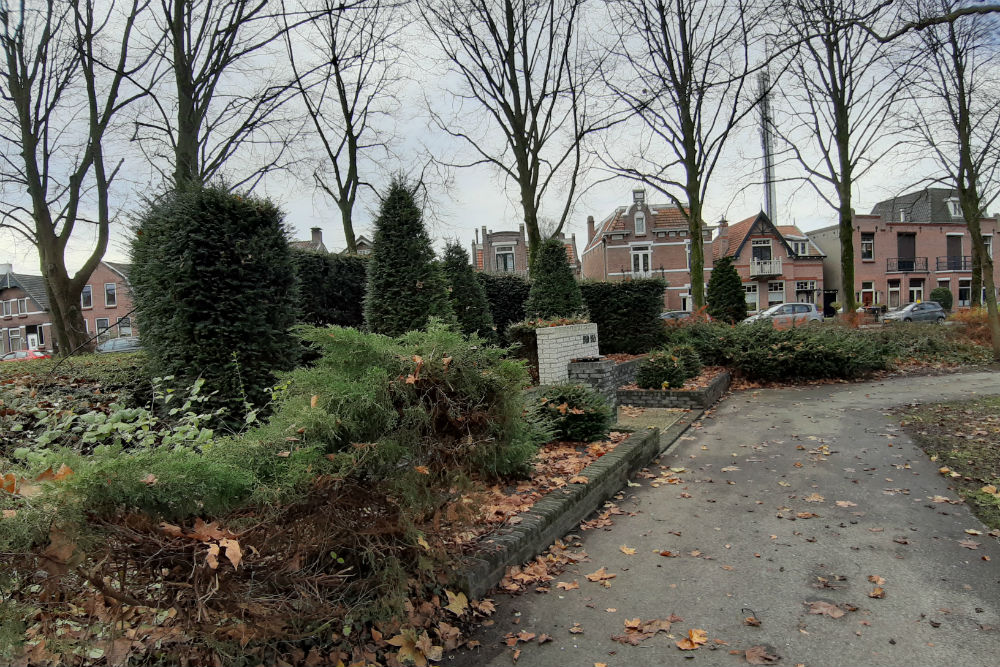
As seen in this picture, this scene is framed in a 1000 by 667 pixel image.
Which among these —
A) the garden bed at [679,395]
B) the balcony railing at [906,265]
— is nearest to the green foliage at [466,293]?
the garden bed at [679,395]

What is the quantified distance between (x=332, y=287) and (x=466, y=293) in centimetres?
276

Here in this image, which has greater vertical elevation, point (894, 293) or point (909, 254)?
point (909, 254)

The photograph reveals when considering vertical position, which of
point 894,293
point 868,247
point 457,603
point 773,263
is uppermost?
point 868,247

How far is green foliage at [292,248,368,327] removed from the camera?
9547 mm

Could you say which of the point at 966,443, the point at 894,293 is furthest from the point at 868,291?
the point at 966,443

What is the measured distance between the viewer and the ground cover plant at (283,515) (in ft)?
5.96

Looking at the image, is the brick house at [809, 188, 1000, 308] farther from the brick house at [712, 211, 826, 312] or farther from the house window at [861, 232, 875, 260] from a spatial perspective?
the brick house at [712, 211, 826, 312]

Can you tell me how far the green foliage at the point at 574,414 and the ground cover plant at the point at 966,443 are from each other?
327 centimetres

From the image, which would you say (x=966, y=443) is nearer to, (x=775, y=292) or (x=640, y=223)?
(x=640, y=223)

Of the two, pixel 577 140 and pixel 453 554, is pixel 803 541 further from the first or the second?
pixel 577 140

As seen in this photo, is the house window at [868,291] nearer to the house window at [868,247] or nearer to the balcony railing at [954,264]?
the house window at [868,247]

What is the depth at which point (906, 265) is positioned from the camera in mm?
41875

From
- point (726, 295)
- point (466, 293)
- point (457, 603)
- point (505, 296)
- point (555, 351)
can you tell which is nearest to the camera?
point (457, 603)

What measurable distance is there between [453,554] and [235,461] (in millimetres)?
1277
